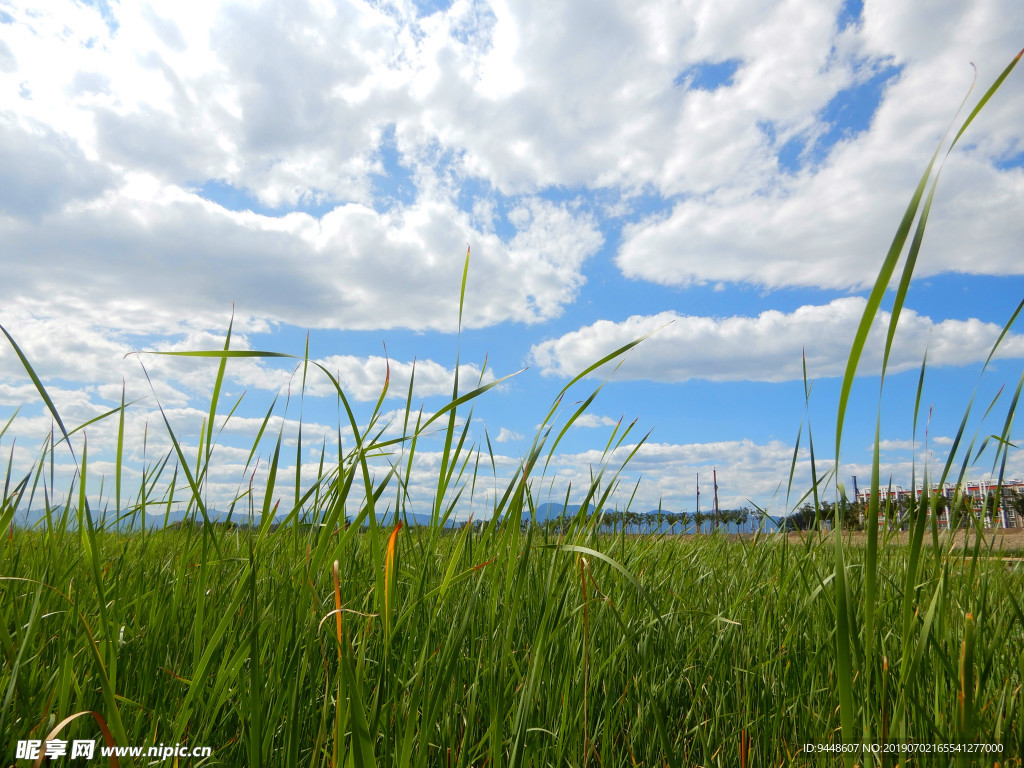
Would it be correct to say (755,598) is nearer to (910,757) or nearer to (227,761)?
(910,757)

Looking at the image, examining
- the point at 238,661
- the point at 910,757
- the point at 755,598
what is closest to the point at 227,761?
the point at 238,661

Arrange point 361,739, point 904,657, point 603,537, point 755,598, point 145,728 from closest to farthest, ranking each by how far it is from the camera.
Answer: point 361,739
point 904,657
point 145,728
point 755,598
point 603,537

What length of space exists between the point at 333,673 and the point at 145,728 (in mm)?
501

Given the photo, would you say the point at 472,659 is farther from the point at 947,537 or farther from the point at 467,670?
the point at 947,537

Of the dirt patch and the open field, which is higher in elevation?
the dirt patch

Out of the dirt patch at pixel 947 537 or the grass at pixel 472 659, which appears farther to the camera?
the dirt patch at pixel 947 537

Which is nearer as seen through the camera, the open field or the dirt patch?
the open field

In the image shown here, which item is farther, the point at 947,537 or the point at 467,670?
the point at 467,670

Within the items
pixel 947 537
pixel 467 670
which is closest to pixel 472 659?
pixel 467 670

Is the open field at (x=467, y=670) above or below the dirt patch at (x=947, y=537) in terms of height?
below

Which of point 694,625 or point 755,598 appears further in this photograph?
point 755,598

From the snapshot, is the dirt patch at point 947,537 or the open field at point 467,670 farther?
the dirt patch at point 947,537

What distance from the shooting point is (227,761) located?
1461 millimetres

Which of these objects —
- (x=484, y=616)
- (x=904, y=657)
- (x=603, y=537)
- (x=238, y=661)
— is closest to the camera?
(x=904, y=657)
